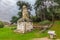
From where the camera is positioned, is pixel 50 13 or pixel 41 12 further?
pixel 41 12

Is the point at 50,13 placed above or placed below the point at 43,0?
below

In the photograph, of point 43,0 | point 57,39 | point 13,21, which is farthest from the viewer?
point 13,21

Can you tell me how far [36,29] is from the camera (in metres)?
35.3

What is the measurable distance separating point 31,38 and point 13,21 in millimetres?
31929

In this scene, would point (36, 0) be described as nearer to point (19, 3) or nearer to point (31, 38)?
point (19, 3)

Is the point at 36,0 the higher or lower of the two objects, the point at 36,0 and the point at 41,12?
the higher

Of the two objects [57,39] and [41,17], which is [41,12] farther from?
[57,39]

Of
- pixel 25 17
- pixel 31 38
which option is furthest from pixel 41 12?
pixel 31 38

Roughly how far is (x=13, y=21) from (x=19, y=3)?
747cm

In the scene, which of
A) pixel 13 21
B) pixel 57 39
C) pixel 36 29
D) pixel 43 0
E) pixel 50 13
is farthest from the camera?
pixel 13 21

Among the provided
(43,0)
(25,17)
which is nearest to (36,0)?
(43,0)

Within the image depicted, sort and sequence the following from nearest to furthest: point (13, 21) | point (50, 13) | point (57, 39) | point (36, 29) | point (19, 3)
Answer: point (57, 39), point (36, 29), point (50, 13), point (19, 3), point (13, 21)

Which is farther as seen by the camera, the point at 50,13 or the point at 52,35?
the point at 50,13

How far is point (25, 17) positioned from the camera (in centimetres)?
3544
